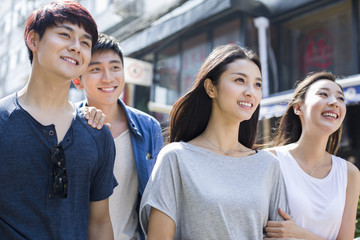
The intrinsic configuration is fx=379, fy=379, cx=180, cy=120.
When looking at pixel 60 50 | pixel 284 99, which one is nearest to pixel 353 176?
pixel 60 50

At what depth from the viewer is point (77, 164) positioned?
5.87ft

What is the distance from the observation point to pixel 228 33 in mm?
9211

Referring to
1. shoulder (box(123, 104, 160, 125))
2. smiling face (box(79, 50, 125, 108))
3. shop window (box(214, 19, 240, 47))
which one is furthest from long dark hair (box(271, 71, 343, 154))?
shop window (box(214, 19, 240, 47))

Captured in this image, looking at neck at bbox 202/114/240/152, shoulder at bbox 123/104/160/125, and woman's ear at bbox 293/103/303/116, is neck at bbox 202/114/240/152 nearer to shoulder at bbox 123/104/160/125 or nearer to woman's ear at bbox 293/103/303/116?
shoulder at bbox 123/104/160/125

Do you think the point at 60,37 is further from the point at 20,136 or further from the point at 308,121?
the point at 308,121

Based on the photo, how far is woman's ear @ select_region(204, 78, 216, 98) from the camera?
232 cm

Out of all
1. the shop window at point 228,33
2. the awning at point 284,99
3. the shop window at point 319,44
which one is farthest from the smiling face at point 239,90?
Result: the shop window at point 228,33

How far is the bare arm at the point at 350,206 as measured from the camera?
2357 millimetres

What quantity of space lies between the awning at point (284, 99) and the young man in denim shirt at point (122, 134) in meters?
3.83

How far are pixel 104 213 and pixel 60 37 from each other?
0.92 meters

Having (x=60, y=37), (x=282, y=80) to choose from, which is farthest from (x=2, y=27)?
(x=60, y=37)

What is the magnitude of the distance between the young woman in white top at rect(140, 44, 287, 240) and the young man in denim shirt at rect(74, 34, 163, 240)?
244 millimetres

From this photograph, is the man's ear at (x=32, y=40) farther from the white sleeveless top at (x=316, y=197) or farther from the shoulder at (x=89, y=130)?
the white sleeveless top at (x=316, y=197)

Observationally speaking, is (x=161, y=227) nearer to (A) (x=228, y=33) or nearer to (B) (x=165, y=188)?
(B) (x=165, y=188)
